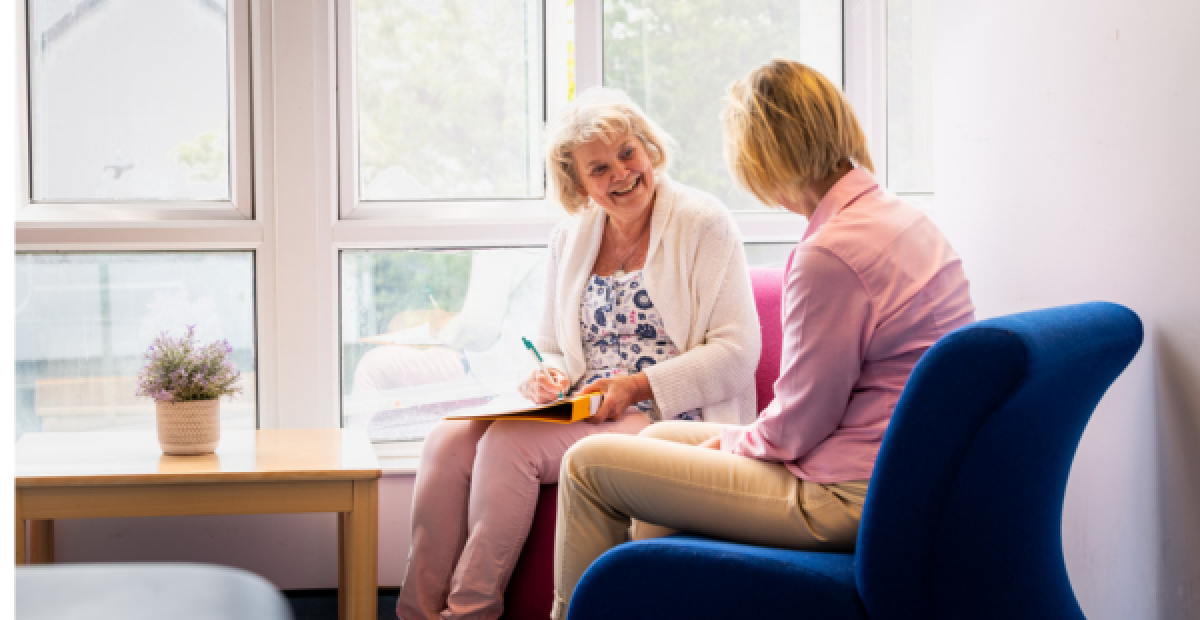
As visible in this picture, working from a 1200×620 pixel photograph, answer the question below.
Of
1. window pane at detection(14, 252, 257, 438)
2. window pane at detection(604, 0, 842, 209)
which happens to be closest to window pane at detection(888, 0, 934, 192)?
window pane at detection(604, 0, 842, 209)

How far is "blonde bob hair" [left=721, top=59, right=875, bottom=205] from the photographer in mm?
1512

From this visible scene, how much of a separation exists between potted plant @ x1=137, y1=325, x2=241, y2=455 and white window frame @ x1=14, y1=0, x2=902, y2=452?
599 mm

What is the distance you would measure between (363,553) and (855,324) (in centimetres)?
119

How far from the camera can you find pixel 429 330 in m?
2.87

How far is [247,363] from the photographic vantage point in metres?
2.79

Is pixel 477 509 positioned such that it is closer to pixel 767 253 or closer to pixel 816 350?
pixel 816 350

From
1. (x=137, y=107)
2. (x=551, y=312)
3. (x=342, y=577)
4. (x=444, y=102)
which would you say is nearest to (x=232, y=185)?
(x=137, y=107)

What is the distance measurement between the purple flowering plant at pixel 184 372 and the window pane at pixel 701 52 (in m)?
1.44

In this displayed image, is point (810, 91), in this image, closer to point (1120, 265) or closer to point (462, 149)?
point (1120, 265)

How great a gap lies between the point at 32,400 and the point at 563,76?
230 cm

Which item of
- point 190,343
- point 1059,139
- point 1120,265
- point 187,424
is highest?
point 1059,139

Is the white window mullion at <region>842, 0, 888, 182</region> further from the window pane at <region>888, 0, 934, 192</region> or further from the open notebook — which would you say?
the open notebook

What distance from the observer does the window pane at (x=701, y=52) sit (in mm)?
2928

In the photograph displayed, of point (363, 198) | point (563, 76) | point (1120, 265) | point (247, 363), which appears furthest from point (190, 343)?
point (1120, 265)
